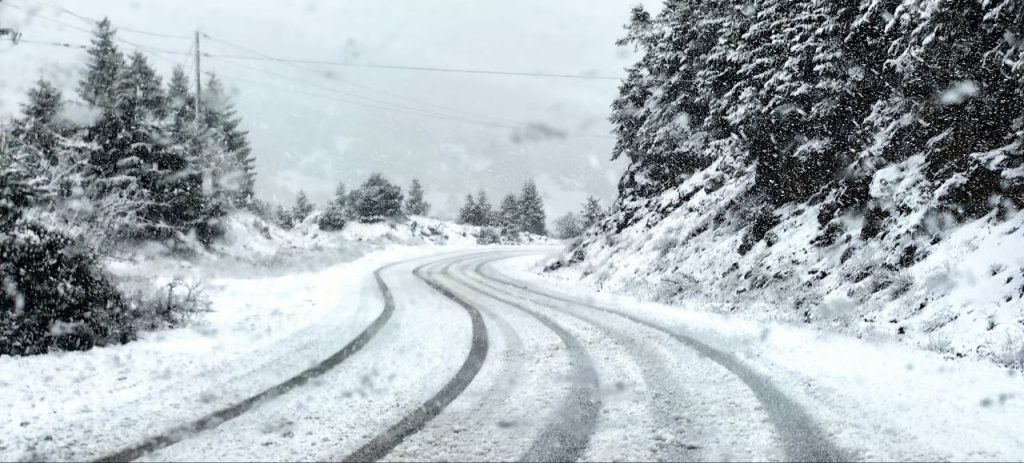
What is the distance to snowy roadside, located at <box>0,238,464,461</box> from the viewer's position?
3.20 m

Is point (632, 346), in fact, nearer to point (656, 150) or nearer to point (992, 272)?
point (992, 272)

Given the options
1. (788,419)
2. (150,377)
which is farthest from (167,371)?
(788,419)

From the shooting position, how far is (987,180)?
323 inches

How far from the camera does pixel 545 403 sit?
3852 millimetres

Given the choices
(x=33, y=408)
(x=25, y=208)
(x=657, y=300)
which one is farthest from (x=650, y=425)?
(x=657, y=300)

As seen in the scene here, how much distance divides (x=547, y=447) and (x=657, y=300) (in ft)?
31.0

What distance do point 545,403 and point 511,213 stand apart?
57.8 meters

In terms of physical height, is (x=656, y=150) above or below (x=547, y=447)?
above

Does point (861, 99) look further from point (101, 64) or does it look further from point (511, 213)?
point (511, 213)

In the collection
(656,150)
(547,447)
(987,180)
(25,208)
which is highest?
(656,150)

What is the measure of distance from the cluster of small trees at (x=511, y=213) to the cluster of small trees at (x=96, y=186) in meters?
22.2

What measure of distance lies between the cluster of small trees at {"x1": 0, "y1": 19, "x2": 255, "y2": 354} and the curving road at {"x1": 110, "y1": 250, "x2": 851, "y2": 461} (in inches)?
113

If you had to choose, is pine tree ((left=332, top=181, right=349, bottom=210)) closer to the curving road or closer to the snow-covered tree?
the snow-covered tree

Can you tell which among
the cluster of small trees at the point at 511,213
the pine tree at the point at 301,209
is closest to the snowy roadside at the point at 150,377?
the cluster of small trees at the point at 511,213
